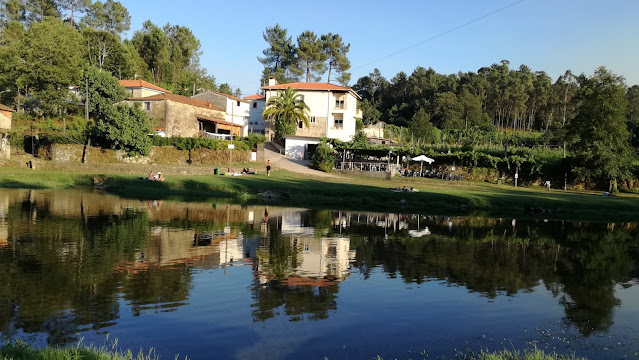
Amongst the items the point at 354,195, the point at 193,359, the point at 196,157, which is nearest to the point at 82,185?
the point at 196,157

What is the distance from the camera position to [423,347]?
1091 centimetres

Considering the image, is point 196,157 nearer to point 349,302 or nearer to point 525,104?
point 349,302

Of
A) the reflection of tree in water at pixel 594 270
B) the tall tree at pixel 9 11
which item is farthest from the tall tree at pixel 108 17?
the reflection of tree in water at pixel 594 270

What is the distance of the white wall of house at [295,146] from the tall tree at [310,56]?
3918cm

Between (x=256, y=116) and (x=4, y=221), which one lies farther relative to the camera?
(x=256, y=116)

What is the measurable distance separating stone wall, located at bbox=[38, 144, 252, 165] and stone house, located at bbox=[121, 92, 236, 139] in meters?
5.42

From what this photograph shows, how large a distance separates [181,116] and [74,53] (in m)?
15.8

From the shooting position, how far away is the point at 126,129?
179 ft

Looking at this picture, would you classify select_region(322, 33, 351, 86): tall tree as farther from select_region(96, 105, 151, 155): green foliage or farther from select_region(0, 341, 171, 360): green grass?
select_region(0, 341, 171, 360): green grass

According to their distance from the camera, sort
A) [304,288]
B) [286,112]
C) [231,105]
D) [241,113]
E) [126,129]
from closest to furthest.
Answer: [304,288], [126,129], [286,112], [231,105], [241,113]

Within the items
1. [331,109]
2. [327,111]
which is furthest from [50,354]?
[331,109]

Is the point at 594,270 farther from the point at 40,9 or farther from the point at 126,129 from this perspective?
the point at 40,9

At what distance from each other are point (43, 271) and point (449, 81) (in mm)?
124514

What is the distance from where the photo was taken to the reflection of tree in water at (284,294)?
500 inches
